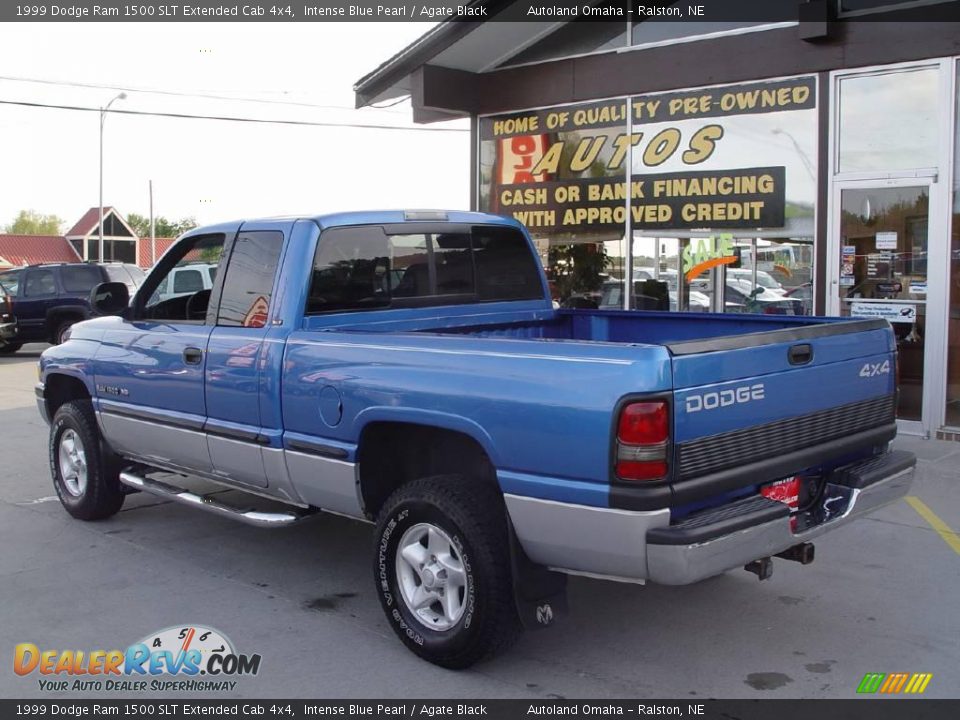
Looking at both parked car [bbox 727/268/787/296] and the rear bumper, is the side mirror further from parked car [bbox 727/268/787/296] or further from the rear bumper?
parked car [bbox 727/268/787/296]

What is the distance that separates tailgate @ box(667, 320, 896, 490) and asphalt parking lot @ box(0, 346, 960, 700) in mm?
917

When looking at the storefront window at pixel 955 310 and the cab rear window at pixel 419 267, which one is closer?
the cab rear window at pixel 419 267

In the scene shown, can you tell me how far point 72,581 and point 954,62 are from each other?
826cm

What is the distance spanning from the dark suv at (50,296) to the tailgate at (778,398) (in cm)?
1750

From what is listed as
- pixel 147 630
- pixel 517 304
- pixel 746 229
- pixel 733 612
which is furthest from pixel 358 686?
pixel 746 229

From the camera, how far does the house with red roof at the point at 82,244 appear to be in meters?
65.6

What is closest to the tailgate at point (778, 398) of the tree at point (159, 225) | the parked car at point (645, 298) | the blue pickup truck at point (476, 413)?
the blue pickup truck at point (476, 413)

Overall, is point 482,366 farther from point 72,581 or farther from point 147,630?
point 72,581

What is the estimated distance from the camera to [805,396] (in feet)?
13.6

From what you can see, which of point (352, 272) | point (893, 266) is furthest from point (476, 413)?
point (893, 266)

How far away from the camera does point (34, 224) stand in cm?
11169

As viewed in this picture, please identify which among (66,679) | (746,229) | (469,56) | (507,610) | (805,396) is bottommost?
(66,679)

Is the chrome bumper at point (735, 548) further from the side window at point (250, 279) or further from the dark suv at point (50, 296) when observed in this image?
the dark suv at point (50, 296)
